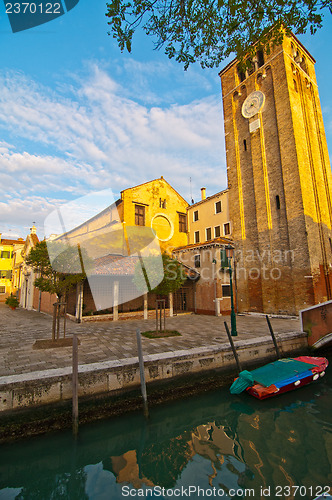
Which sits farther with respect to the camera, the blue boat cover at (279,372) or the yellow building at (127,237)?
the yellow building at (127,237)

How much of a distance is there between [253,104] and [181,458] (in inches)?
987

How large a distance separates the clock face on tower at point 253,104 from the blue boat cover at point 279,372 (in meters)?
20.8

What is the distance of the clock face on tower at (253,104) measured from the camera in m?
20.6

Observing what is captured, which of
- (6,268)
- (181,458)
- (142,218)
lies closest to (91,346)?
(181,458)

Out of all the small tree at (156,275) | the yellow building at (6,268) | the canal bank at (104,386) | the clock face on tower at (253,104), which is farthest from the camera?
the yellow building at (6,268)

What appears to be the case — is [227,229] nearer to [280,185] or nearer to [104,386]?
[280,185]

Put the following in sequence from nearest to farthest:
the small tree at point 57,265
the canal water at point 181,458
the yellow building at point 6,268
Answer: the canal water at point 181,458 → the small tree at point 57,265 → the yellow building at point 6,268

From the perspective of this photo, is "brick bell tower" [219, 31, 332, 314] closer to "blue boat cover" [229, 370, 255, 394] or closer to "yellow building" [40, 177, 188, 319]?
"yellow building" [40, 177, 188, 319]

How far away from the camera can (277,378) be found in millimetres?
7355

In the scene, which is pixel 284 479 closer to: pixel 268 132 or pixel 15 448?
pixel 15 448

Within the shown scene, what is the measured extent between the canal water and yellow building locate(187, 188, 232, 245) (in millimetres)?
17573

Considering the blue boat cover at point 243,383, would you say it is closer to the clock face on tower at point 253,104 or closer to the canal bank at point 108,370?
the canal bank at point 108,370

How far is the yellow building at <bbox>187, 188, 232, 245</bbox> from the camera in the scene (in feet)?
74.0

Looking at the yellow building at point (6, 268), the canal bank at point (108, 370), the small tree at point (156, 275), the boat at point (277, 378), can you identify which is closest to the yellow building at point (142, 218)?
the small tree at point (156, 275)
